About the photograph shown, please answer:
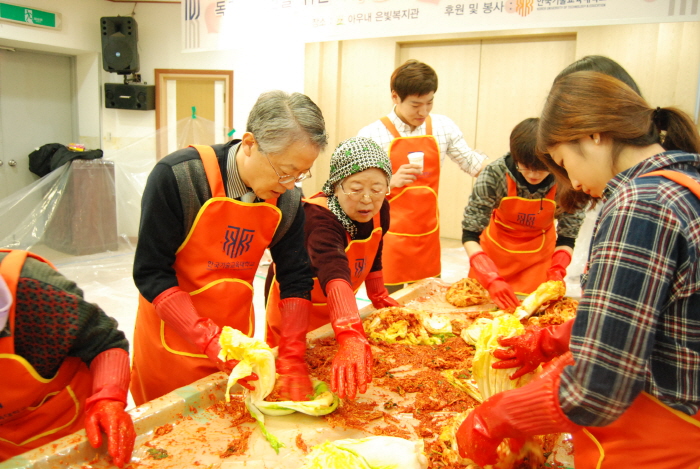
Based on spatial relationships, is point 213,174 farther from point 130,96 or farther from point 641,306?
point 130,96

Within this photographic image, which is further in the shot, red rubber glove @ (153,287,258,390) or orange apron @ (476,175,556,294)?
orange apron @ (476,175,556,294)

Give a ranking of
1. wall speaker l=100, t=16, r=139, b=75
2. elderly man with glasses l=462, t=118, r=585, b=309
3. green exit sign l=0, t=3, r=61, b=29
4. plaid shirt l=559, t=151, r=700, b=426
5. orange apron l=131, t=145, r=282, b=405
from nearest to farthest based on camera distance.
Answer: plaid shirt l=559, t=151, r=700, b=426 → orange apron l=131, t=145, r=282, b=405 → elderly man with glasses l=462, t=118, r=585, b=309 → green exit sign l=0, t=3, r=61, b=29 → wall speaker l=100, t=16, r=139, b=75

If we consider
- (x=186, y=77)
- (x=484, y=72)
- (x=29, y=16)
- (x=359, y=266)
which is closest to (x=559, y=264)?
(x=359, y=266)

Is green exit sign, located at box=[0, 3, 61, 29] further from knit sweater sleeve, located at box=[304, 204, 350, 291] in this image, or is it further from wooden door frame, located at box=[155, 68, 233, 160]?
knit sweater sleeve, located at box=[304, 204, 350, 291]

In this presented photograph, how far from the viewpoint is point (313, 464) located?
4.55 feet

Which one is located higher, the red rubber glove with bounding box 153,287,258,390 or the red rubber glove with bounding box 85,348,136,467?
the red rubber glove with bounding box 153,287,258,390

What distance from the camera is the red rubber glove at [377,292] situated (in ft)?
9.27

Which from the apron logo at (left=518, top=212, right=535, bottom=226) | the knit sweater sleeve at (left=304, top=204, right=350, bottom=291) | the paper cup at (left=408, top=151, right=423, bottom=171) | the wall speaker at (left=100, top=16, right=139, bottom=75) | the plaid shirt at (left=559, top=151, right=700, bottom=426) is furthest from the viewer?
the wall speaker at (left=100, top=16, right=139, bottom=75)

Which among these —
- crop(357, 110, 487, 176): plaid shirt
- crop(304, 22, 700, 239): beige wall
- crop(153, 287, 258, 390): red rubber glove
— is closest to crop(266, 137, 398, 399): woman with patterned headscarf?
crop(153, 287, 258, 390): red rubber glove

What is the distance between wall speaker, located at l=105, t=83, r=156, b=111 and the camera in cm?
817

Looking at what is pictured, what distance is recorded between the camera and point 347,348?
6.05 feet

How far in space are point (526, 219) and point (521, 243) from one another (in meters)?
0.17

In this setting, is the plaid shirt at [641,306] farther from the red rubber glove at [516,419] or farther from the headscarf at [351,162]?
the headscarf at [351,162]

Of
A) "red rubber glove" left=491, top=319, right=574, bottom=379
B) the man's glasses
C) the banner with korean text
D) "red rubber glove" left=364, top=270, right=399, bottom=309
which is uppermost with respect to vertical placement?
the banner with korean text
